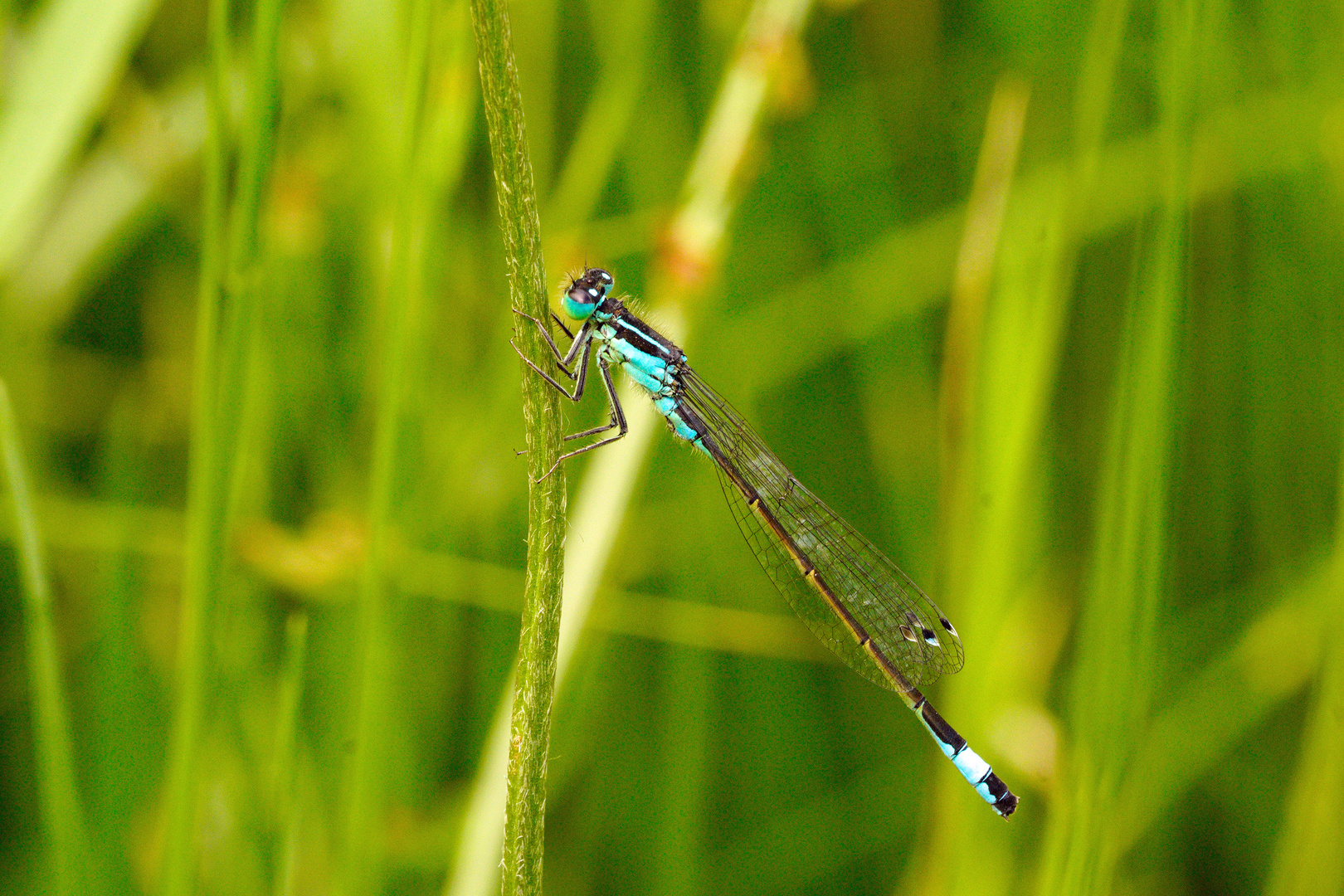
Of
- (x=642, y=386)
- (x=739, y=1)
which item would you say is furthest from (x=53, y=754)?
(x=739, y=1)

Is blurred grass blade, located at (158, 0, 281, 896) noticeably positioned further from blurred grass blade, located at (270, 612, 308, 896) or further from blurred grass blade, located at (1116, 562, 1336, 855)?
blurred grass blade, located at (1116, 562, 1336, 855)

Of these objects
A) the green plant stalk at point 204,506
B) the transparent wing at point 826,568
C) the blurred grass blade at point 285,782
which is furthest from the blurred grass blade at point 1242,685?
the green plant stalk at point 204,506

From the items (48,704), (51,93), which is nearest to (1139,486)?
(48,704)

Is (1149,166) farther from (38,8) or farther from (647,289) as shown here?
(38,8)

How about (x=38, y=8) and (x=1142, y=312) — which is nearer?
(x=1142, y=312)

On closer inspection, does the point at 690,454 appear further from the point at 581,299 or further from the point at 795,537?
the point at 581,299

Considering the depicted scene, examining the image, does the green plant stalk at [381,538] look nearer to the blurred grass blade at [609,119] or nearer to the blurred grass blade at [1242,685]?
the blurred grass blade at [609,119]

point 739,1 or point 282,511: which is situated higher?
point 739,1
